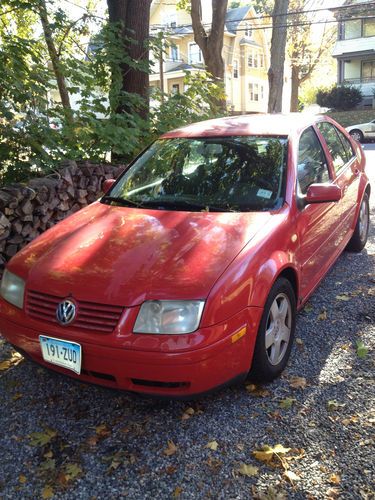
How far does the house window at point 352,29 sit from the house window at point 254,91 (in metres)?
9.22

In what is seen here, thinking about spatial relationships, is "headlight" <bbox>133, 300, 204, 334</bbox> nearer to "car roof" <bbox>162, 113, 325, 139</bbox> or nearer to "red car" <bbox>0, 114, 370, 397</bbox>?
"red car" <bbox>0, 114, 370, 397</bbox>

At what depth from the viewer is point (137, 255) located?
2674mm

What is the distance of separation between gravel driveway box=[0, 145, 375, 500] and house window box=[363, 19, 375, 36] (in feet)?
119

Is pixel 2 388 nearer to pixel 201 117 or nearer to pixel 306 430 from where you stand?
pixel 306 430

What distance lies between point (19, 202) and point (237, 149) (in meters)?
2.31

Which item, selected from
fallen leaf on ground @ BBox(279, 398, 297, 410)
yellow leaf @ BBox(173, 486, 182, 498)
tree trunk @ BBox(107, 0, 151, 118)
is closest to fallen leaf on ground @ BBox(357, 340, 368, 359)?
fallen leaf on ground @ BBox(279, 398, 297, 410)

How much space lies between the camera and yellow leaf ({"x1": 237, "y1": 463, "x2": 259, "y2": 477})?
2.24 m

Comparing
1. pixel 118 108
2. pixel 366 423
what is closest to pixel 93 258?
pixel 366 423

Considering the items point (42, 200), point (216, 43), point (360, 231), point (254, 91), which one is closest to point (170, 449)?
point (42, 200)

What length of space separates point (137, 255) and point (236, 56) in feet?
134

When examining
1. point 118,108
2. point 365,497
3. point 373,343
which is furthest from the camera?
point 118,108

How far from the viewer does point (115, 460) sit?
2.36 meters

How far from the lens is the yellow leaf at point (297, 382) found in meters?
2.91

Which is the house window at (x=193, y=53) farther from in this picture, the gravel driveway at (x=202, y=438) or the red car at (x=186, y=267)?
the gravel driveway at (x=202, y=438)
